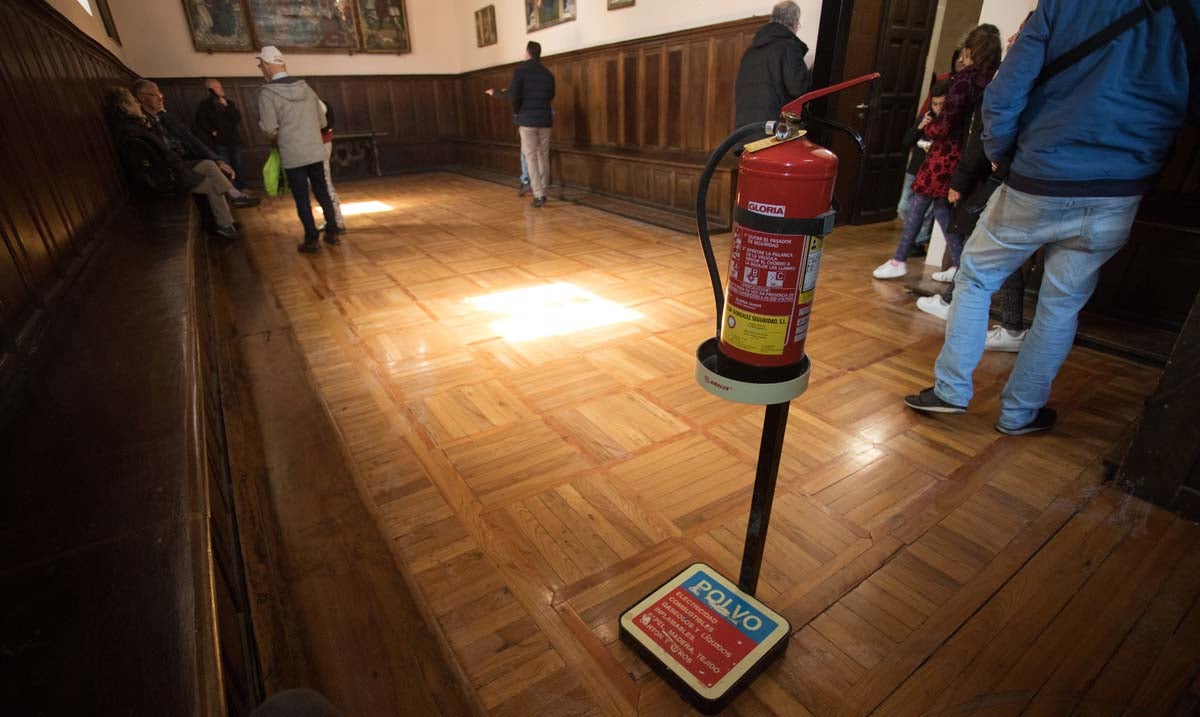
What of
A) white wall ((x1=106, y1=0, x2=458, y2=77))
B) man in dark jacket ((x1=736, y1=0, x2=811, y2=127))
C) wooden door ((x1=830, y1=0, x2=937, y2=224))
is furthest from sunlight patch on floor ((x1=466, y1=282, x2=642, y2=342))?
white wall ((x1=106, y1=0, x2=458, y2=77))

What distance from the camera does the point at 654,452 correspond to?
6.38 feet

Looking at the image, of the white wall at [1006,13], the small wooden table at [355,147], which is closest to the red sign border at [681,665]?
the white wall at [1006,13]

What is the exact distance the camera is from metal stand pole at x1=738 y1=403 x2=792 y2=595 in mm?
1053

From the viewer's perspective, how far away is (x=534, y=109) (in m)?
6.13

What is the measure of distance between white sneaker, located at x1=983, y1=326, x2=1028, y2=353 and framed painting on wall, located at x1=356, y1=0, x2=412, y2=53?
972 cm

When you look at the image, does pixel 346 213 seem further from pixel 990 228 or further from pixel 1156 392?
pixel 1156 392

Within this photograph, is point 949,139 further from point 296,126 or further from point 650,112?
point 296,126

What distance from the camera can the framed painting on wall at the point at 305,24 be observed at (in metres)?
8.31

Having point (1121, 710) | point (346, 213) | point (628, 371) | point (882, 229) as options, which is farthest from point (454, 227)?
point (1121, 710)

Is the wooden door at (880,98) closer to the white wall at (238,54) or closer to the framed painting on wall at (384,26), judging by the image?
the white wall at (238,54)

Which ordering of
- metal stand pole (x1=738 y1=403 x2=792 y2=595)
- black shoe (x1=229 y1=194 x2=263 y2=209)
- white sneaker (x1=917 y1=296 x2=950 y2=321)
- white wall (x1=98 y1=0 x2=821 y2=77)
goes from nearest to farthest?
metal stand pole (x1=738 y1=403 x2=792 y2=595) → white sneaker (x1=917 y1=296 x2=950 y2=321) → white wall (x1=98 y1=0 x2=821 y2=77) → black shoe (x1=229 y1=194 x2=263 y2=209)

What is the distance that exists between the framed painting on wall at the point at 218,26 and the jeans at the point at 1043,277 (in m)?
9.83

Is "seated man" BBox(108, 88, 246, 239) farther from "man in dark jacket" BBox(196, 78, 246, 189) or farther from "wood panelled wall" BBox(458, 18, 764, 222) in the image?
"wood panelled wall" BBox(458, 18, 764, 222)

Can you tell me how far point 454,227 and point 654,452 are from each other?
412 centimetres
